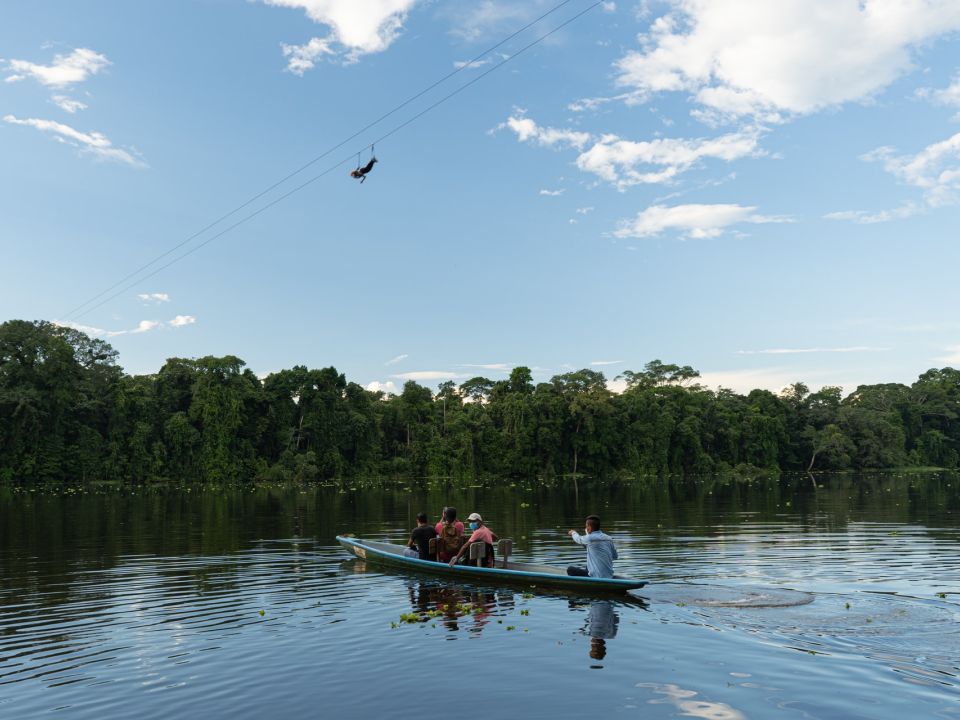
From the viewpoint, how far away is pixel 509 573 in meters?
19.2

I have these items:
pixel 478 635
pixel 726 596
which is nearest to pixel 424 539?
pixel 478 635

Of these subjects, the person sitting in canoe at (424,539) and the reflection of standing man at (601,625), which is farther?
the person sitting in canoe at (424,539)

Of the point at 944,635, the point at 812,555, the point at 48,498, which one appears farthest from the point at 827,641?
the point at 48,498

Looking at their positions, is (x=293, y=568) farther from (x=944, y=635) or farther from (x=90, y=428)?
(x=90, y=428)

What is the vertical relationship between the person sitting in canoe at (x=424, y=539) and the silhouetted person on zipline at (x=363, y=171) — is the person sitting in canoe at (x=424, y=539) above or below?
below

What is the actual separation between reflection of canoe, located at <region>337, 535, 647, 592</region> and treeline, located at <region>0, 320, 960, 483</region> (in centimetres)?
7441

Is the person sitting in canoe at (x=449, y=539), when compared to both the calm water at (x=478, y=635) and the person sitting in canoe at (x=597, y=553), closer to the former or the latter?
the calm water at (x=478, y=635)

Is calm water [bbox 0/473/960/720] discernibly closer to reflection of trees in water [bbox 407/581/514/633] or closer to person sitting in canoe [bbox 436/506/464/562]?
reflection of trees in water [bbox 407/581/514/633]

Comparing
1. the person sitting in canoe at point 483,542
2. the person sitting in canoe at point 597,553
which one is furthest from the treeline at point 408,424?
the person sitting in canoe at point 597,553

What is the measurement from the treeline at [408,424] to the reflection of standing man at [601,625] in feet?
275

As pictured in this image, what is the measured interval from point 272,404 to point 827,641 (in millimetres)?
100529

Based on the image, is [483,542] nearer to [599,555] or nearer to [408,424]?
[599,555]

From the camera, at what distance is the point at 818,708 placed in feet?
32.3

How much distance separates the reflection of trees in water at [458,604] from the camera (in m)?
15.7
